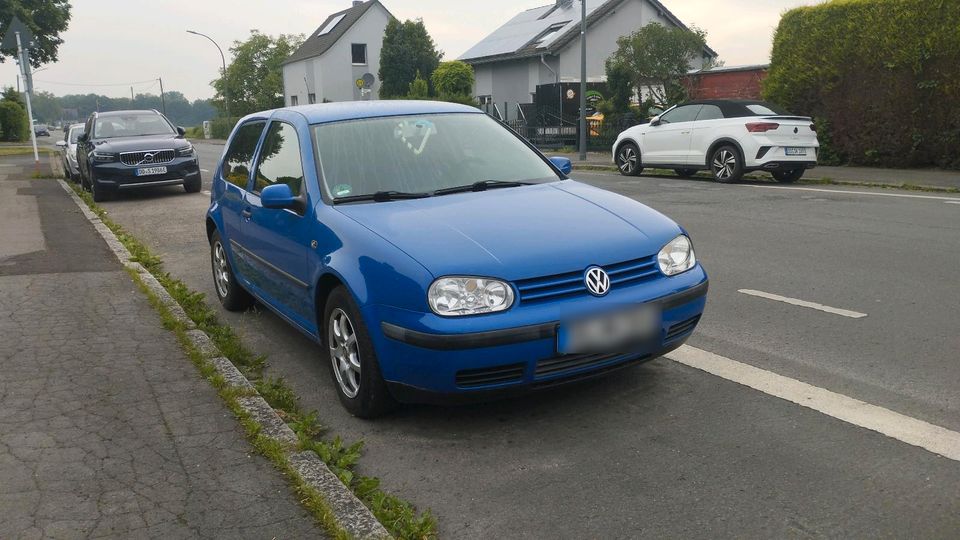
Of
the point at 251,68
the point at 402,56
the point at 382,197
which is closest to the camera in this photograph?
the point at 382,197

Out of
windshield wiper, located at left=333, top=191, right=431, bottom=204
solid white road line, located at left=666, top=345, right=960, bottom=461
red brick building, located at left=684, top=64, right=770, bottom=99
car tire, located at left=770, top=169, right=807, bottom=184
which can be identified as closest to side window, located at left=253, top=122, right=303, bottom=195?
windshield wiper, located at left=333, top=191, right=431, bottom=204

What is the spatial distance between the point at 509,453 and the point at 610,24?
39415mm

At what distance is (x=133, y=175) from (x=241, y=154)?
10583 millimetres

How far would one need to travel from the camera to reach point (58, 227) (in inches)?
446

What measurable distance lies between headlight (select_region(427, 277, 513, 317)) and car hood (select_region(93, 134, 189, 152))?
1369 cm

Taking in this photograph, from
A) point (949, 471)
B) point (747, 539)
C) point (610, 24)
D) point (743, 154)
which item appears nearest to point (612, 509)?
point (747, 539)

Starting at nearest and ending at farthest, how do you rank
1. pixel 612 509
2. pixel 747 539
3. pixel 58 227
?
pixel 747 539
pixel 612 509
pixel 58 227

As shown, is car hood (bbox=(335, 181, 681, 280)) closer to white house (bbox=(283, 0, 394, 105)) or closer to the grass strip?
the grass strip

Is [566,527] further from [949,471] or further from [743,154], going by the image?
[743,154]

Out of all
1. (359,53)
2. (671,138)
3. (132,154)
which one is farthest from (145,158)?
(359,53)

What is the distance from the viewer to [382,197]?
15.0 ft

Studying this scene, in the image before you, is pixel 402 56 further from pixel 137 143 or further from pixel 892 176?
pixel 892 176

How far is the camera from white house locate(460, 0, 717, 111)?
129 feet

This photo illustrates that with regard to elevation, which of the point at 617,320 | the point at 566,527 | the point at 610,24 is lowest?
the point at 566,527
